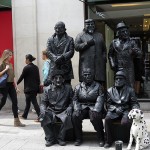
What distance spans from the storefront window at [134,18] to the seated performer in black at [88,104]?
3883mm

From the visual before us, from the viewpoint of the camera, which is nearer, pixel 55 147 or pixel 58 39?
pixel 55 147

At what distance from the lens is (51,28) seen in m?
11.6

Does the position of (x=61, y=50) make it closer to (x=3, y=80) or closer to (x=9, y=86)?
(x=3, y=80)

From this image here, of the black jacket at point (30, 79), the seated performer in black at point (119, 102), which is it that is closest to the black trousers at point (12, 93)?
the black jacket at point (30, 79)

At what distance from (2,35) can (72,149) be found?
647 cm

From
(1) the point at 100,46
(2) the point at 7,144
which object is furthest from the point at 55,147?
(1) the point at 100,46

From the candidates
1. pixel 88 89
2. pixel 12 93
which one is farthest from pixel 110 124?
pixel 12 93

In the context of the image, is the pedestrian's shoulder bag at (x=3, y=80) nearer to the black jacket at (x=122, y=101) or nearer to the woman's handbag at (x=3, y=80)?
the woman's handbag at (x=3, y=80)

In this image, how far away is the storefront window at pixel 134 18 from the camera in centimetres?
1123

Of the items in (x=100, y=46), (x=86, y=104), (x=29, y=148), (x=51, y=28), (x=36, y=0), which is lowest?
(x=29, y=148)

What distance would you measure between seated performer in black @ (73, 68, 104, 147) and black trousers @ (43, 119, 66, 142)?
258 mm

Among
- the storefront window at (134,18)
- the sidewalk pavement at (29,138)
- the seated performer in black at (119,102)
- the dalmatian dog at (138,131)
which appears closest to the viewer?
the dalmatian dog at (138,131)

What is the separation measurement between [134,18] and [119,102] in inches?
190

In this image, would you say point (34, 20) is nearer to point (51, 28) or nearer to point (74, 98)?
point (51, 28)
